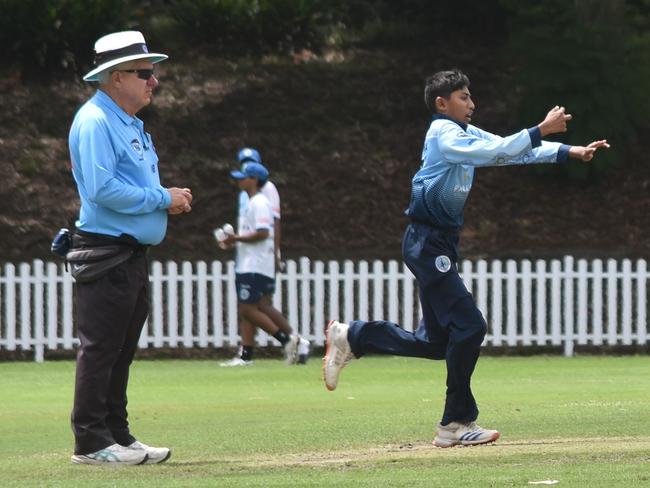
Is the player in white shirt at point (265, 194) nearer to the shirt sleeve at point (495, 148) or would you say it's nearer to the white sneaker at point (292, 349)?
the white sneaker at point (292, 349)

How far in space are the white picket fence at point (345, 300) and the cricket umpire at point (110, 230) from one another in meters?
9.25

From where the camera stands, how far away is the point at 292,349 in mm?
15453

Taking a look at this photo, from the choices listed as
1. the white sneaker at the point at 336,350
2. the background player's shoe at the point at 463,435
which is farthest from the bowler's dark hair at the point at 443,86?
the background player's shoe at the point at 463,435

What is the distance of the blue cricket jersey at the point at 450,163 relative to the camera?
835 cm

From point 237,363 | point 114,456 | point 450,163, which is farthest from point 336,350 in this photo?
point 237,363

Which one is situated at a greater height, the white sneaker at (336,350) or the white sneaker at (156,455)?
the white sneaker at (336,350)

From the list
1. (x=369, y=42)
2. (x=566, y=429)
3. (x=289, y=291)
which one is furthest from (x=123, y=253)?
(x=369, y=42)

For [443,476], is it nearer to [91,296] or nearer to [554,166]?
[91,296]

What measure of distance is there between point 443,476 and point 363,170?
13944 millimetres

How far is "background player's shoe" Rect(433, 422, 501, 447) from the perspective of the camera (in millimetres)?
8422

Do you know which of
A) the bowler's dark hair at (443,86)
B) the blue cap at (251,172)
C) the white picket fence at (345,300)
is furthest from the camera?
the white picket fence at (345,300)

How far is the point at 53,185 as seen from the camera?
1998 cm

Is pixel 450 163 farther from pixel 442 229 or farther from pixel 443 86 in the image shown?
pixel 443 86

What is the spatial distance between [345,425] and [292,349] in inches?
224
